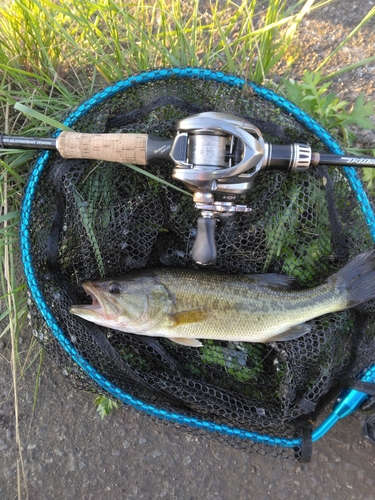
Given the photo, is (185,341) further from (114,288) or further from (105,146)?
(105,146)

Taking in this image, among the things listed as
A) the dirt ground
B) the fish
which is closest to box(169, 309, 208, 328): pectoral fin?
the fish

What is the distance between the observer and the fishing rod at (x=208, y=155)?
176cm

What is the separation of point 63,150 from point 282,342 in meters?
1.68

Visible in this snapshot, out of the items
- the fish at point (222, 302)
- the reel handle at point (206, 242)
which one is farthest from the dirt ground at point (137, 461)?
the reel handle at point (206, 242)

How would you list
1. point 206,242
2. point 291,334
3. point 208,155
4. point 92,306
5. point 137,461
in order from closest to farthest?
point 208,155 < point 206,242 < point 92,306 < point 291,334 < point 137,461

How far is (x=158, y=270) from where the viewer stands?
2285 millimetres

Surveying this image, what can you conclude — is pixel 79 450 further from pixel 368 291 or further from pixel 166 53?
pixel 166 53

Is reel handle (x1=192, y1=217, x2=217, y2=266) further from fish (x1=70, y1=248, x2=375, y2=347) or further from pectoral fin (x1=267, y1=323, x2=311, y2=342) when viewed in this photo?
pectoral fin (x1=267, y1=323, x2=311, y2=342)

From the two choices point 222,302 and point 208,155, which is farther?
point 222,302

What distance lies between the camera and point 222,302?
2250 millimetres

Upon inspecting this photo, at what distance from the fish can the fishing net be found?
0.42 ft

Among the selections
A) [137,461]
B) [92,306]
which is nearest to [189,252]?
[92,306]

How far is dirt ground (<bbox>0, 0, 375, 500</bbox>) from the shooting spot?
2.59 meters

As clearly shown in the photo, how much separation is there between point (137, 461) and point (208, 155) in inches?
83.8
